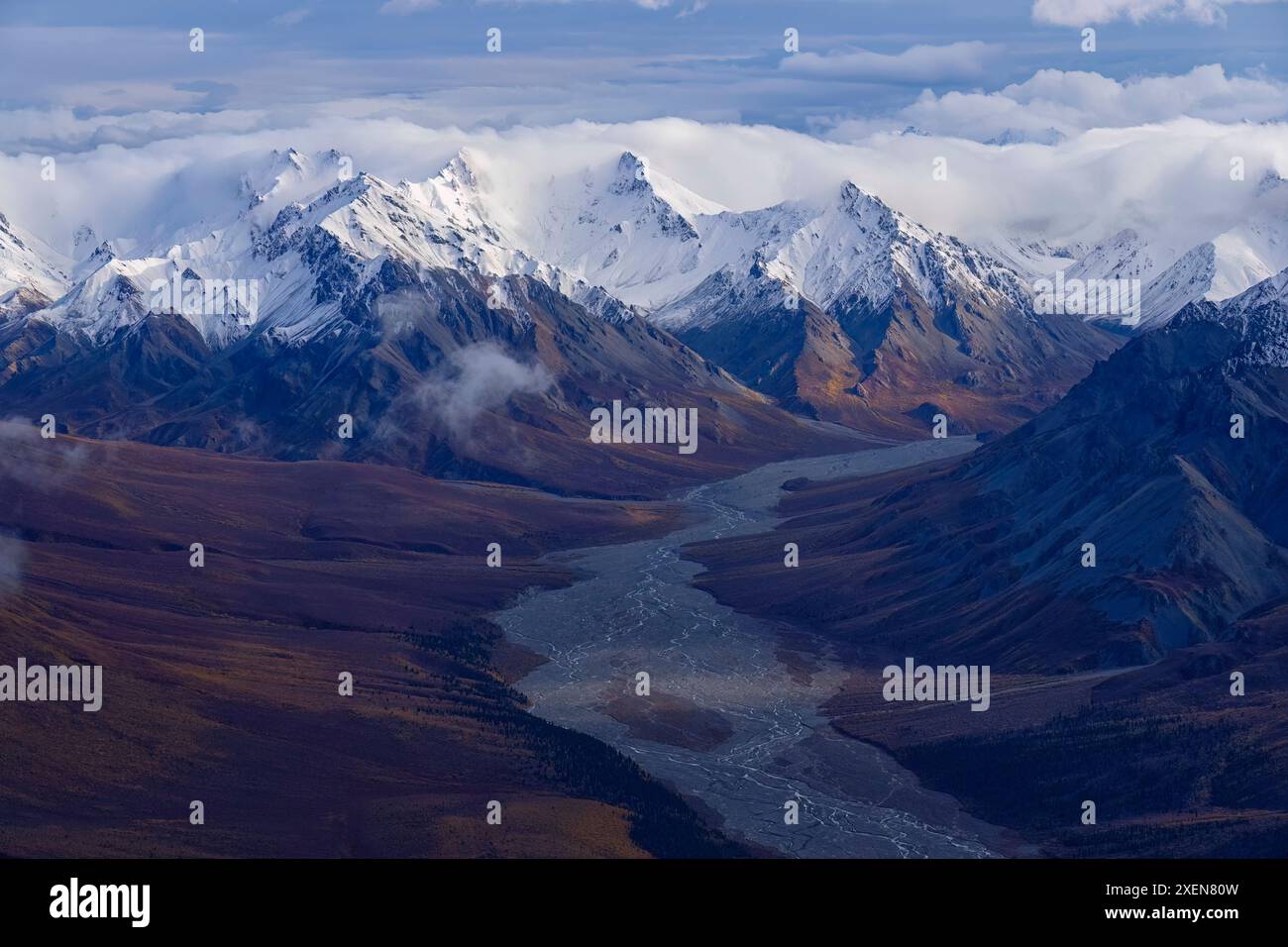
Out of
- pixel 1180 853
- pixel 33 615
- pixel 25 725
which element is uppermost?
pixel 33 615

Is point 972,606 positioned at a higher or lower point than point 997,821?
higher

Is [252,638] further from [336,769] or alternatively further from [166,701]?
[336,769]

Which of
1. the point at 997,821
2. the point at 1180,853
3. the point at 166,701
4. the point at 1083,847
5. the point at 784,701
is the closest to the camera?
the point at 1180,853

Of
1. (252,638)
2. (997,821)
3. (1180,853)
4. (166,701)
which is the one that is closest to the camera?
(1180,853)

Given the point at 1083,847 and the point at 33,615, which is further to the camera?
the point at 33,615
